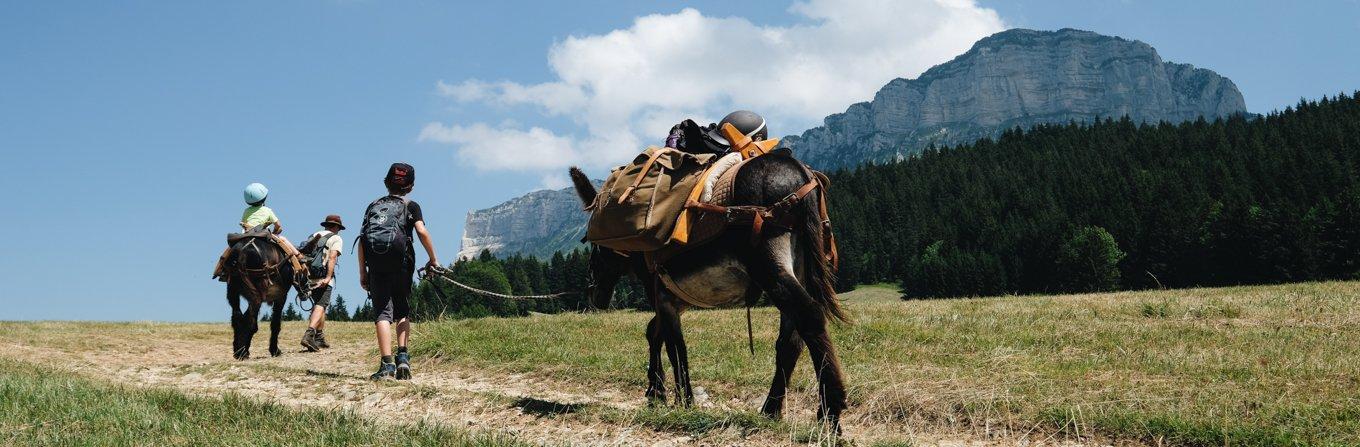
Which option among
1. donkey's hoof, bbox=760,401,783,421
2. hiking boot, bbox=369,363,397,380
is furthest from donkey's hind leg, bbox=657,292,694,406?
hiking boot, bbox=369,363,397,380

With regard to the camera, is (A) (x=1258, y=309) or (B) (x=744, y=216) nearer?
(B) (x=744, y=216)

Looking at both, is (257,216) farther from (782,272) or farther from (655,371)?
(782,272)

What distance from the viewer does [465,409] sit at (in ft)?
22.1

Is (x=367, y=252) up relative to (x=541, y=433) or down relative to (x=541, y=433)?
up

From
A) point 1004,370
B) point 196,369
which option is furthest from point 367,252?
point 1004,370

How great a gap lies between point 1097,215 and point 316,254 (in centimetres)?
11502

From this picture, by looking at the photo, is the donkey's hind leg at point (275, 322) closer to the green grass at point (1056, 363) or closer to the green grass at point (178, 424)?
the green grass at point (1056, 363)

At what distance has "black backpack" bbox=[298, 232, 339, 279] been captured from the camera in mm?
14969

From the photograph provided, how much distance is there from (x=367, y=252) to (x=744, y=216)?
546 centimetres

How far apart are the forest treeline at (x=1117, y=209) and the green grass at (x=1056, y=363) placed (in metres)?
70.1

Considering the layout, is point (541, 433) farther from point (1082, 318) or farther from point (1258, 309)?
point (1258, 309)

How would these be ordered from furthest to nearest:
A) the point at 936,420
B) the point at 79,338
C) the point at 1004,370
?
the point at 79,338
the point at 1004,370
the point at 936,420

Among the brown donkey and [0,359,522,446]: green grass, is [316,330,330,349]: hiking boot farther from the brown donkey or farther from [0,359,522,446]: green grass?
[0,359,522,446]: green grass

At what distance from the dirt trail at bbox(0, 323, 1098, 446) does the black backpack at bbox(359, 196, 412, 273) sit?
1.32 meters
